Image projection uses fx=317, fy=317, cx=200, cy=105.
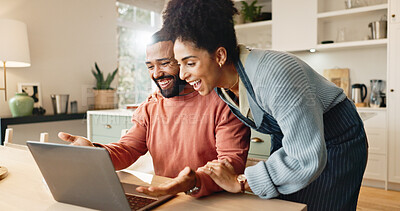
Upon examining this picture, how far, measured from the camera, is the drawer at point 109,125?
9.96ft

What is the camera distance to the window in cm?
431

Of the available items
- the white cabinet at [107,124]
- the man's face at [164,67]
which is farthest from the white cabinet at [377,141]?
the man's face at [164,67]

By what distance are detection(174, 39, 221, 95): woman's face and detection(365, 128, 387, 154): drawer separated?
272 centimetres

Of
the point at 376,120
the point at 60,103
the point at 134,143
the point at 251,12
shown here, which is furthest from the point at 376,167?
the point at 60,103

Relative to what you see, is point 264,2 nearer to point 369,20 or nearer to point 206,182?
point 369,20

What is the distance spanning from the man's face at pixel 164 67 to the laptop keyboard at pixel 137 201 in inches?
17.0

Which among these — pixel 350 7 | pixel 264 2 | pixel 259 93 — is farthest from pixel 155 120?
pixel 264 2

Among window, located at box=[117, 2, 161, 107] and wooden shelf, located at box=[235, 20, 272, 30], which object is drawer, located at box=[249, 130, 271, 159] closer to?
wooden shelf, located at box=[235, 20, 272, 30]

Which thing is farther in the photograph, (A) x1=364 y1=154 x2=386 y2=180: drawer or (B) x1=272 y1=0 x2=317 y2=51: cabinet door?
(B) x1=272 y1=0 x2=317 y2=51: cabinet door

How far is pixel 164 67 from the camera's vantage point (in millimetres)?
1102

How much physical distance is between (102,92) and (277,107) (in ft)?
10.7

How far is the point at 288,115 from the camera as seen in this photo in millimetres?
703

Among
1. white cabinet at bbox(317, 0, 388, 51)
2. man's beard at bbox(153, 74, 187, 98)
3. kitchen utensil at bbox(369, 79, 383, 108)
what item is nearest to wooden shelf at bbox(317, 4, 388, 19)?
white cabinet at bbox(317, 0, 388, 51)

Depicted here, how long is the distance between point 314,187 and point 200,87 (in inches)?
17.9
